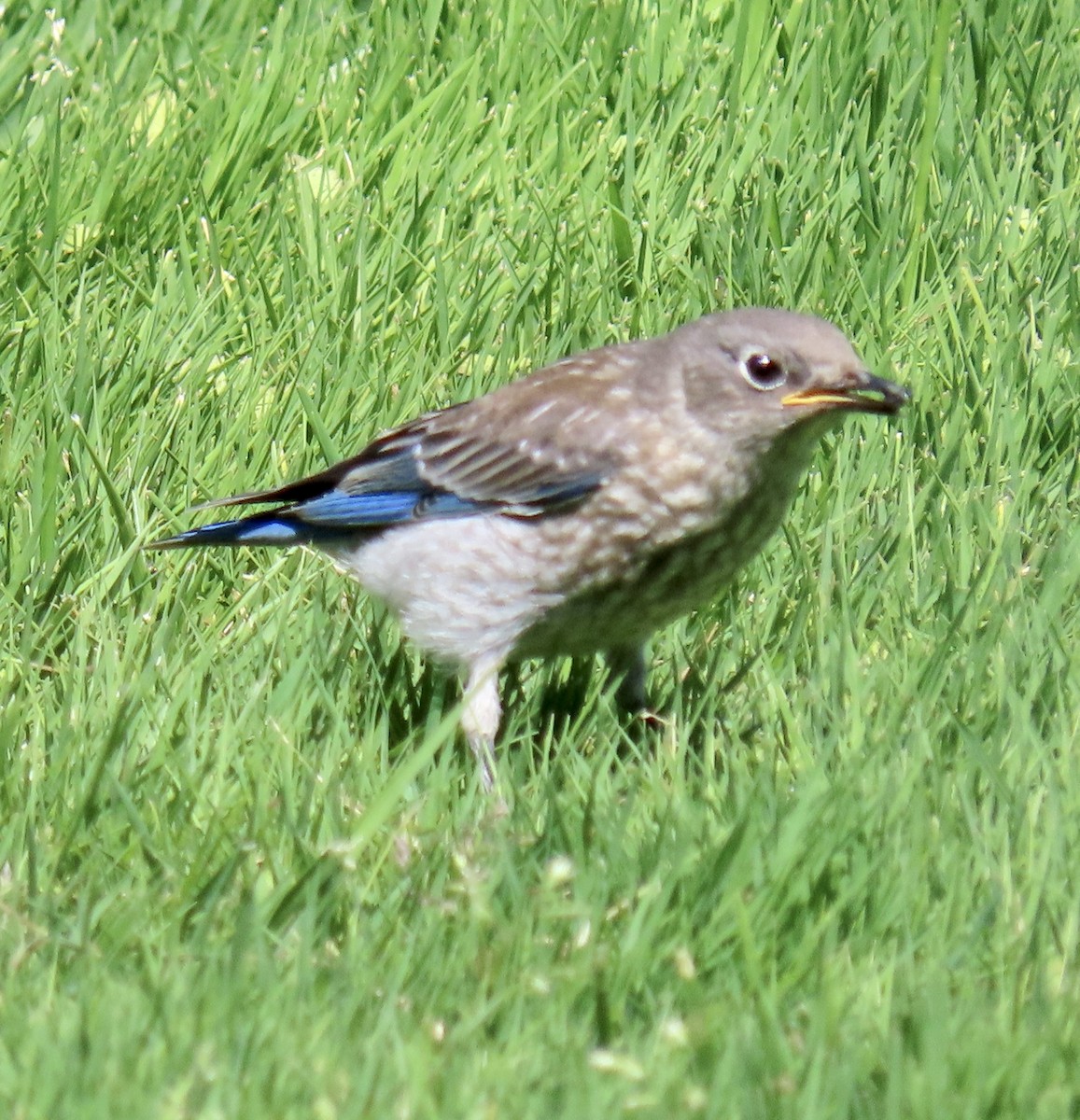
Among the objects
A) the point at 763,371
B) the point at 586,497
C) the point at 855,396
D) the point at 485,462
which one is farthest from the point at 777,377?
the point at 485,462

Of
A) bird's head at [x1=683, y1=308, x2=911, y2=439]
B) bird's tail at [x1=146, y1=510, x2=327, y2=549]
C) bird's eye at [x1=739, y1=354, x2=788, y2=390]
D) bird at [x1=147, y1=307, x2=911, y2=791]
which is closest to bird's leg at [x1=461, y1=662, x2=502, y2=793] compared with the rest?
bird at [x1=147, y1=307, x2=911, y2=791]

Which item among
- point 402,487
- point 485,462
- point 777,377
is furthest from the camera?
point 402,487

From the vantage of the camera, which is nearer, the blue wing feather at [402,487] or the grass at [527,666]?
the grass at [527,666]

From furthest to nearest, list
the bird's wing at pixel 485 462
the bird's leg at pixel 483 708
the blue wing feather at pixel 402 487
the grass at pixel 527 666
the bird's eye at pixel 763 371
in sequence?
1. the blue wing feather at pixel 402 487
2. the bird's wing at pixel 485 462
3. the bird's leg at pixel 483 708
4. the bird's eye at pixel 763 371
5. the grass at pixel 527 666

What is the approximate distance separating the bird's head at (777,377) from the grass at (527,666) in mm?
580

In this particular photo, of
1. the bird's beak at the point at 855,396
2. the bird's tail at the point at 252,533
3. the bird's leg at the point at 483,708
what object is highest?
the bird's beak at the point at 855,396

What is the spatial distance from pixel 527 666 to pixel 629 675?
25.8 inches

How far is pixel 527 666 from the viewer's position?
5949 mm

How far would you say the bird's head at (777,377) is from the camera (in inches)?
187

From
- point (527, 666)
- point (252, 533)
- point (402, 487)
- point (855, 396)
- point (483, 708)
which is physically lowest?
point (527, 666)

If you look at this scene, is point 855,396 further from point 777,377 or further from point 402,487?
point 402,487

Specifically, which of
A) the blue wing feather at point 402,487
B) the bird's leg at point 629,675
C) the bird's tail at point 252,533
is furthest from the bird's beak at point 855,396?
the bird's tail at point 252,533

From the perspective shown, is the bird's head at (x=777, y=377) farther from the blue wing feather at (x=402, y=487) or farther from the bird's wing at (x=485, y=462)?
the blue wing feather at (x=402, y=487)

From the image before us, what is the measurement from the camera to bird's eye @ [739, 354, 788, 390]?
488 cm
